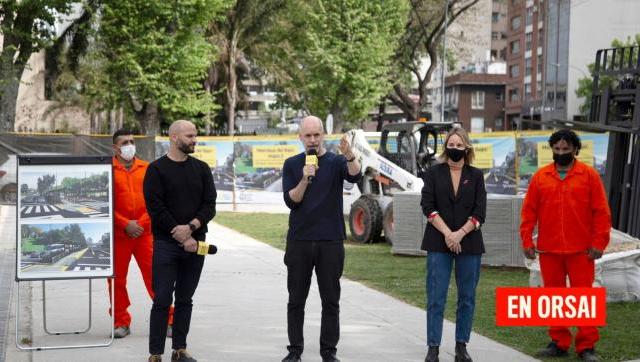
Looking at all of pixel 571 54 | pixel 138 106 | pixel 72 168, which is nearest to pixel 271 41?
pixel 138 106

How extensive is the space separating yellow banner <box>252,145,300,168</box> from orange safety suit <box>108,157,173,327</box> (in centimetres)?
2289

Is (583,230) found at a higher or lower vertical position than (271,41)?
lower

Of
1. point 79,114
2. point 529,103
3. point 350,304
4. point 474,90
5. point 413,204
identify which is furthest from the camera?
point 474,90

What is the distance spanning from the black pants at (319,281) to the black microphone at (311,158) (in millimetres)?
545

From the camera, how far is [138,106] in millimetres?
49156

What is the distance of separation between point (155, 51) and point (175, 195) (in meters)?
38.8

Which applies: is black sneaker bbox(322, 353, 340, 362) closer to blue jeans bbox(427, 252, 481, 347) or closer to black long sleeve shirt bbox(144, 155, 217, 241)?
blue jeans bbox(427, 252, 481, 347)

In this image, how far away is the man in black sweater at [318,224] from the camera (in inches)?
295

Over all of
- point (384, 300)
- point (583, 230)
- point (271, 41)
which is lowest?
point (384, 300)

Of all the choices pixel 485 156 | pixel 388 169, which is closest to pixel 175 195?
pixel 388 169

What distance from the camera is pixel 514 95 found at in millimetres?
112938

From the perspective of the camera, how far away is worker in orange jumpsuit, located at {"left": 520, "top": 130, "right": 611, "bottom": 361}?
313 inches

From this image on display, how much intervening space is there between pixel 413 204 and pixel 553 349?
848cm

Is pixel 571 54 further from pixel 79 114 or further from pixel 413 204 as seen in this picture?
pixel 413 204
